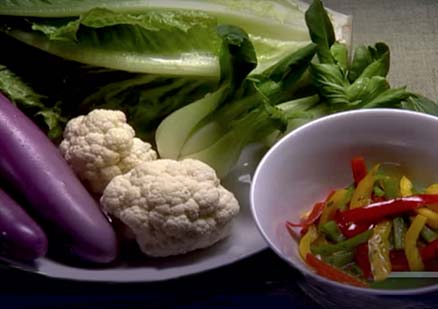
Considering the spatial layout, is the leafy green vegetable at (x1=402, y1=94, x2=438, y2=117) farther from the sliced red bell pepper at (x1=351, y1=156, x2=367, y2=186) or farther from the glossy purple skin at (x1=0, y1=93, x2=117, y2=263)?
the glossy purple skin at (x1=0, y1=93, x2=117, y2=263)

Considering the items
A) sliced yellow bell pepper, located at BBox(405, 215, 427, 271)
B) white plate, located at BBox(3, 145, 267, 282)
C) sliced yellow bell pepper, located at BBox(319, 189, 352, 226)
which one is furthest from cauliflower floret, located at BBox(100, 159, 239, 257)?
sliced yellow bell pepper, located at BBox(405, 215, 427, 271)

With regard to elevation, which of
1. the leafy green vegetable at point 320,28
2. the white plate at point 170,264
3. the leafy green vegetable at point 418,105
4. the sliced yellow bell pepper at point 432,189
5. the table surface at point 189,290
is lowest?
the table surface at point 189,290

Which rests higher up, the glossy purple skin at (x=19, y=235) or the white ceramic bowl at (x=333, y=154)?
the white ceramic bowl at (x=333, y=154)

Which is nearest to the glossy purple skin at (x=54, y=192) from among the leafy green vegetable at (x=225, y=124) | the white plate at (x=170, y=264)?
the white plate at (x=170, y=264)

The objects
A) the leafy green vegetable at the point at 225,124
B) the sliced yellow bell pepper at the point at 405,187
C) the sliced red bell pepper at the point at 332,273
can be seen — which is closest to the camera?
the sliced red bell pepper at the point at 332,273

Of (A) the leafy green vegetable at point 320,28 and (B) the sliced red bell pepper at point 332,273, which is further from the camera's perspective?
(A) the leafy green vegetable at point 320,28

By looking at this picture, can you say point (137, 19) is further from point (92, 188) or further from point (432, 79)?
point (432, 79)

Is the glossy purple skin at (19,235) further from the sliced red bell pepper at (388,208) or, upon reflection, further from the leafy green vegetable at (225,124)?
the sliced red bell pepper at (388,208)
